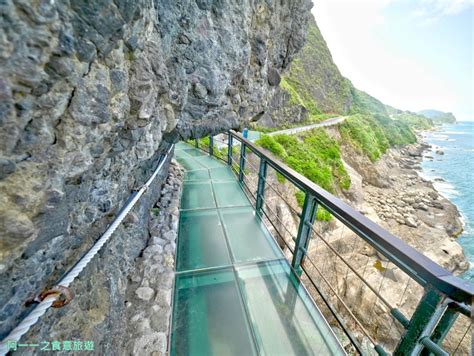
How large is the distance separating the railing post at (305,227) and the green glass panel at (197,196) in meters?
1.61

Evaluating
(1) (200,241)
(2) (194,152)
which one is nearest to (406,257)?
(1) (200,241)

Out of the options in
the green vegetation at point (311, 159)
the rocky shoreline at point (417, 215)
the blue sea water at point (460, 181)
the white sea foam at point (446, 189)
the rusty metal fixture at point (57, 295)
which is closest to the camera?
the rusty metal fixture at point (57, 295)

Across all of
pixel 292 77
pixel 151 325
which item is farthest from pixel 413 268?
pixel 292 77

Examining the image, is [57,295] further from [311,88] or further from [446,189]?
[311,88]

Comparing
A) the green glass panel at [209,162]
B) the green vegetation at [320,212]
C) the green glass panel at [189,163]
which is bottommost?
the green vegetation at [320,212]

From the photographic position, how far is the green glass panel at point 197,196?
10.9 feet

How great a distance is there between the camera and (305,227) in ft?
5.91

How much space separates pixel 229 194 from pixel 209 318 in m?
2.14

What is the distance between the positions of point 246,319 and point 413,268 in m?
1.31

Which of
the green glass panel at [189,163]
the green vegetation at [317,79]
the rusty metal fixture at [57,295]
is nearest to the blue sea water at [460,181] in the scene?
the green glass panel at [189,163]

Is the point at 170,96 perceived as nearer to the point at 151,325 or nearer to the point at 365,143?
the point at 151,325

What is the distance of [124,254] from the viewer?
1859 mm

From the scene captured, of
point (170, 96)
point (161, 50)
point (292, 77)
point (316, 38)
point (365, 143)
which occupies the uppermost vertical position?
point (316, 38)

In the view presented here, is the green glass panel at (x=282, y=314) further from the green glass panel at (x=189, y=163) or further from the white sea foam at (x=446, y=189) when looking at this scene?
the white sea foam at (x=446, y=189)
